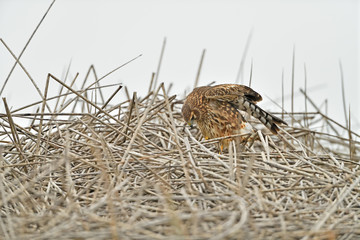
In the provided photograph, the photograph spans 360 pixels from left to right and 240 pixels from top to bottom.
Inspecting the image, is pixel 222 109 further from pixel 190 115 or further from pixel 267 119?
pixel 267 119

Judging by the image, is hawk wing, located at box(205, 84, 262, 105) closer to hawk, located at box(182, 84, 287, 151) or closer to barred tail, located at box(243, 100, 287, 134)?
hawk, located at box(182, 84, 287, 151)

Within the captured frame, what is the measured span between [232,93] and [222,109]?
21 centimetres

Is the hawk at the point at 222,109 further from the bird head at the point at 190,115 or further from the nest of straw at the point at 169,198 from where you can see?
the nest of straw at the point at 169,198

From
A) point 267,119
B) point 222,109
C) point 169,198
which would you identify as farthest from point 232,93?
point 169,198

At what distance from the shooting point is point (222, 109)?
3436 millimetres

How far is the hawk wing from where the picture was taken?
327 cm

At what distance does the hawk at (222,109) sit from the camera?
3273 mm

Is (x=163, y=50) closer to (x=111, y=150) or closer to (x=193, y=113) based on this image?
(x=193, y=113)

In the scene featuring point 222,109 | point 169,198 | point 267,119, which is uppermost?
point 222,109

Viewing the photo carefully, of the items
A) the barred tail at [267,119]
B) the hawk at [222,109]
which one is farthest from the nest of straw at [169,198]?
the hawk at [222,109]

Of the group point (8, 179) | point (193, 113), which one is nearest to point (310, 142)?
point (193, 113)

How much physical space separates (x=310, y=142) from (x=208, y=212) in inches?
77.8

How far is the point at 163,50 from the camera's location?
3482 millimetres

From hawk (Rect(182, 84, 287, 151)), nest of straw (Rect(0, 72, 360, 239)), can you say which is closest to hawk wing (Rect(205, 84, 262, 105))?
hawk (Rect(182, 84, 287, 151))
